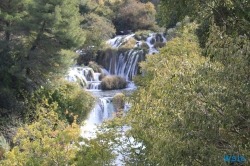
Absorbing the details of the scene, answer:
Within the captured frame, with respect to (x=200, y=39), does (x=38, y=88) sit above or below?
below

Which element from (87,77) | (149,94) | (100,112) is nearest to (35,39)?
(100,112)

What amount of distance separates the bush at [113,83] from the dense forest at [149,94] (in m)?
6.21

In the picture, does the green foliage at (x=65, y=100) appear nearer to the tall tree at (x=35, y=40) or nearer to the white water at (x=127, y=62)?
the tall tree at (x=35, y=40)

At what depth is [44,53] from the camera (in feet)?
48.2

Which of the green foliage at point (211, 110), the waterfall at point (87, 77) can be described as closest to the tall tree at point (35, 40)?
the waterfall at point (87, 77)

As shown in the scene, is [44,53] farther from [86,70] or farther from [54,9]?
[86,70]

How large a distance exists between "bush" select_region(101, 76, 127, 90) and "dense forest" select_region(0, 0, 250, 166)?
20.4ft

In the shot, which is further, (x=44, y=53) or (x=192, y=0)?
(x=44, y=53)

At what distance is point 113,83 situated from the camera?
2338cm

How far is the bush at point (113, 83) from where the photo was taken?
2319cm

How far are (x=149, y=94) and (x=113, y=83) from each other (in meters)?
17.4

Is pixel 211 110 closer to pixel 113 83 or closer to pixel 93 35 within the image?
pixel 113 83

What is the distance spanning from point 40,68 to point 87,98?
3.21 meters

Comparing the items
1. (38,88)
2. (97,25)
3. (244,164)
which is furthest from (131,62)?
(244,164)
